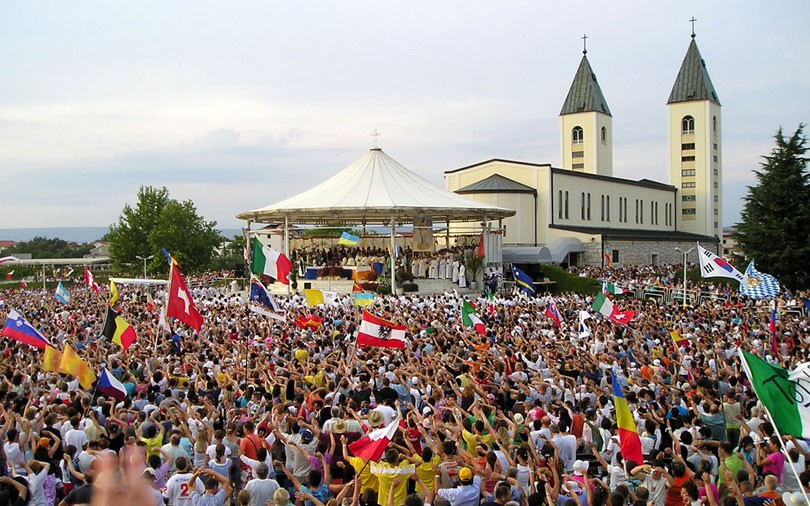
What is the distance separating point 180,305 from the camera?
45.9ft

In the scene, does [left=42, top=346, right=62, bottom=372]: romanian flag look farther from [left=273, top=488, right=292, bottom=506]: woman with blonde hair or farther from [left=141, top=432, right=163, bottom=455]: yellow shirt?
[left=273, top=488, right=292, bottom=506]: woman with blonde hair

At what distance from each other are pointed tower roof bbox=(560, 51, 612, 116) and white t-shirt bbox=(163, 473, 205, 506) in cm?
5622

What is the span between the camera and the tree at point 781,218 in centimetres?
3231

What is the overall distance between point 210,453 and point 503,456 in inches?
106

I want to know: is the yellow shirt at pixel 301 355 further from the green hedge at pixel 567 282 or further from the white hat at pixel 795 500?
the green hedge at pixel 567 282

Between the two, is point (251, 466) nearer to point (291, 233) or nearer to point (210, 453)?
point (210, 453)

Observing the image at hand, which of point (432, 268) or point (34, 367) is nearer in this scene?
point (34, 367)

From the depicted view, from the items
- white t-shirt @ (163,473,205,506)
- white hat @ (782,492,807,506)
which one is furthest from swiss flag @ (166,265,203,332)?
white hat @ (782,492,807,506)

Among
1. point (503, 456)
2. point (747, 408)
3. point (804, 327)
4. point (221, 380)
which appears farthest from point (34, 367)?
point (804, 327)

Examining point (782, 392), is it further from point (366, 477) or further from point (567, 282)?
point (567, 282)

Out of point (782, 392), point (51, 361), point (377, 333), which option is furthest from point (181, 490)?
point (377, 333)

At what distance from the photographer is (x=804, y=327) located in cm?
1691

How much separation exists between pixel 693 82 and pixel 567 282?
31.0 m

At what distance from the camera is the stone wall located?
47438 mm
